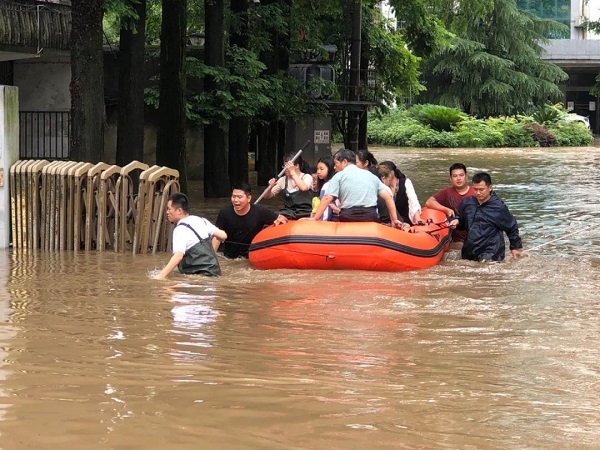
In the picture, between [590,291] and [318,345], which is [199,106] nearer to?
[590,291]

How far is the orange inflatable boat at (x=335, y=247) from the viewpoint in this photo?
13.6 m

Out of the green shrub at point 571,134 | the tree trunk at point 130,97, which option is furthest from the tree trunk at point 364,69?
the green shrub at point 571,134

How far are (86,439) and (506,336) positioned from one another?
4.47 meters

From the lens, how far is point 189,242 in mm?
11922

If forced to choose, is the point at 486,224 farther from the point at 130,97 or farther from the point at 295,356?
the point at 130,97

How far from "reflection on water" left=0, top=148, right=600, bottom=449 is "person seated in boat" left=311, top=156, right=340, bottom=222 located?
1094 mm

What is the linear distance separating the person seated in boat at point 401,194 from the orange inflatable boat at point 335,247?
1.40 m

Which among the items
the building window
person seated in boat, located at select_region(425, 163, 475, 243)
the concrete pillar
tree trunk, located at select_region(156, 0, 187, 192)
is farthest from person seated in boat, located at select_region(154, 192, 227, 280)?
the building window

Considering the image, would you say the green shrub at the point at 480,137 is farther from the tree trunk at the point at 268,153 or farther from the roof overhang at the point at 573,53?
the tree trunk at the point at 268,153

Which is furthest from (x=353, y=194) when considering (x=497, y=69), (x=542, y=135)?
(x=497, y=69)

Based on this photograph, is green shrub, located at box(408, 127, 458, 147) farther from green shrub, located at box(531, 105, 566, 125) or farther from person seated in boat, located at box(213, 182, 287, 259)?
person seated in boat, located at box(213, 182, 287, 259)

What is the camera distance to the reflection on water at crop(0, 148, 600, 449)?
20.2 ft

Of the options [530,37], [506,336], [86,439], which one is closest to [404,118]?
[530,37]

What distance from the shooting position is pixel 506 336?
9391 millimetres
